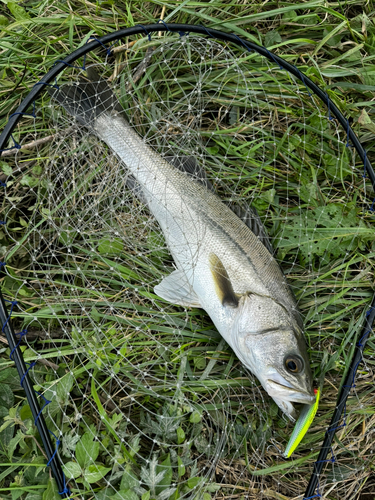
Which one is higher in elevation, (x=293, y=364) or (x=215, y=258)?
(x=215, y=258)

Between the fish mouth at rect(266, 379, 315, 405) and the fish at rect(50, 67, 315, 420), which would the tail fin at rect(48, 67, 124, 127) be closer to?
the fish at rect(50, 67, 315, 420)

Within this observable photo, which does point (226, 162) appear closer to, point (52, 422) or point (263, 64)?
point (263, 64)

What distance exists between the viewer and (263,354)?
2.42 m

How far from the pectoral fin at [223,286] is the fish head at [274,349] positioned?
0.19 feet

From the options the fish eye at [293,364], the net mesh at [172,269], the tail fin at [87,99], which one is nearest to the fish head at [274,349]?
the fish eye at [293,364]

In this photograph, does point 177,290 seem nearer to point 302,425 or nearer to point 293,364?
point 293,364

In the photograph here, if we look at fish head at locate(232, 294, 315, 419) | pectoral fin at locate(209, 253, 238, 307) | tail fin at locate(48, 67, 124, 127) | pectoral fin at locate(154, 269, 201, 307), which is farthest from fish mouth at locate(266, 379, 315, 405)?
tail fin at locate(48, 67, 124, 127)

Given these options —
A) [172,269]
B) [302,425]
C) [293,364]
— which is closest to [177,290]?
[172,269]

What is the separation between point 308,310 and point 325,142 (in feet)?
4.00

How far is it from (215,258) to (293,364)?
2.62 feet

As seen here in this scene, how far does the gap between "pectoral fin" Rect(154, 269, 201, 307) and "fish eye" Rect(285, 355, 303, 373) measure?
67 cm

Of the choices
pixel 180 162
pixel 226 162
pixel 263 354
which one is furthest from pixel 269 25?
pixel 263 354

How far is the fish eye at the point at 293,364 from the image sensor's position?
2.41 meters

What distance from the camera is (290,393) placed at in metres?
2.39
